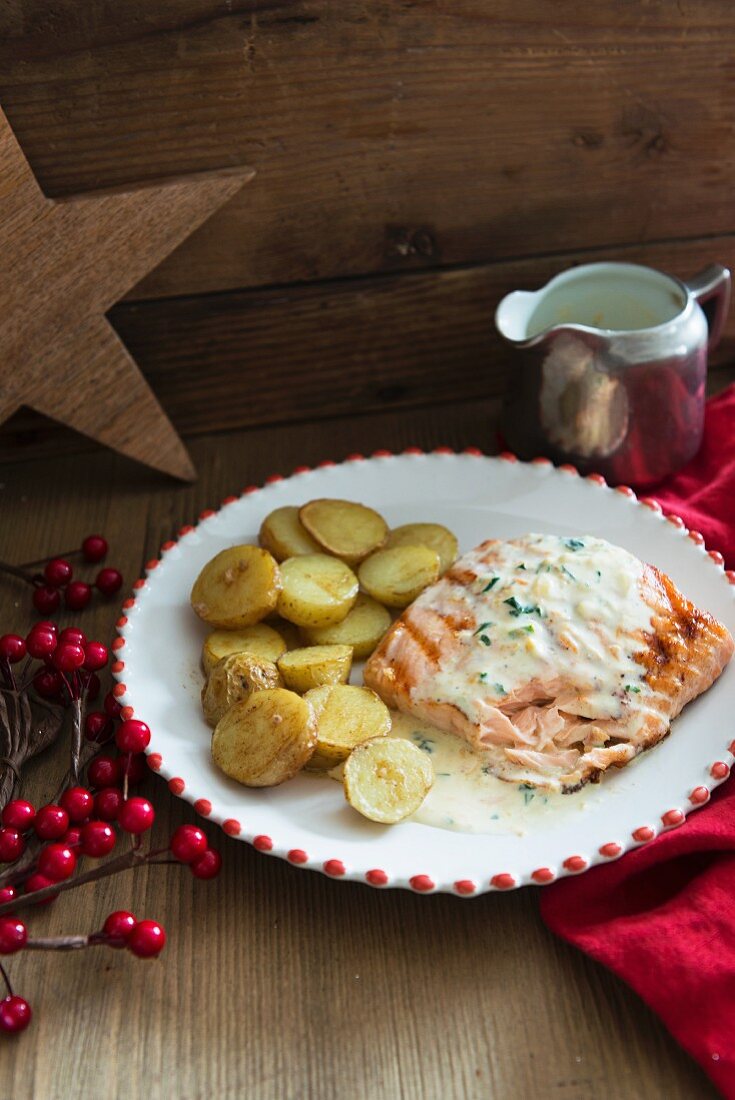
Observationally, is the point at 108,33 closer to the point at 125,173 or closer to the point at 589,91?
the point at 125,173

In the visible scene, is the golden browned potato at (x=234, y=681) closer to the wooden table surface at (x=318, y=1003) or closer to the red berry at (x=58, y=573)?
the wooden table surface at (x=318, y=1003)

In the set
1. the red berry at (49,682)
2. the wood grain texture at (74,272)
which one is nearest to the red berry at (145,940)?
the red berry at (49,682)

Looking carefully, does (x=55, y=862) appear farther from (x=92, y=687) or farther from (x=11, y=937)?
(x=92, y=687)

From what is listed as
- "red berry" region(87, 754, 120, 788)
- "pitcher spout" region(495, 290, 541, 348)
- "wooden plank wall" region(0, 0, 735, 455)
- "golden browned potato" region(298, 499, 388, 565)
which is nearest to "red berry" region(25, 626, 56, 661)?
"red berry" region(87, 754, 120, 788)

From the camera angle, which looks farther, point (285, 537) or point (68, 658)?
point (285, 537)

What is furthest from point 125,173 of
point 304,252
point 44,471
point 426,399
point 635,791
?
point 635,791

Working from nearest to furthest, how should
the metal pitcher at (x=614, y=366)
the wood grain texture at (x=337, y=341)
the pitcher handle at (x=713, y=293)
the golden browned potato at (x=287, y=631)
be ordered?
1. the golden browned potato at (x=287, y=631)
2. the metal pitcher at (x=614, y=366)
3. the pitcher handle at (x=713, y=293)
4. the wood grain texture at (x=337, y=341)

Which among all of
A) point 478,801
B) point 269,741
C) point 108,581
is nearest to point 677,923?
point 478,801

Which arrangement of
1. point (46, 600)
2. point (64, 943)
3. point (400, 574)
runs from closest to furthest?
point (64, 943), point (400, 574), point (46, 600)
